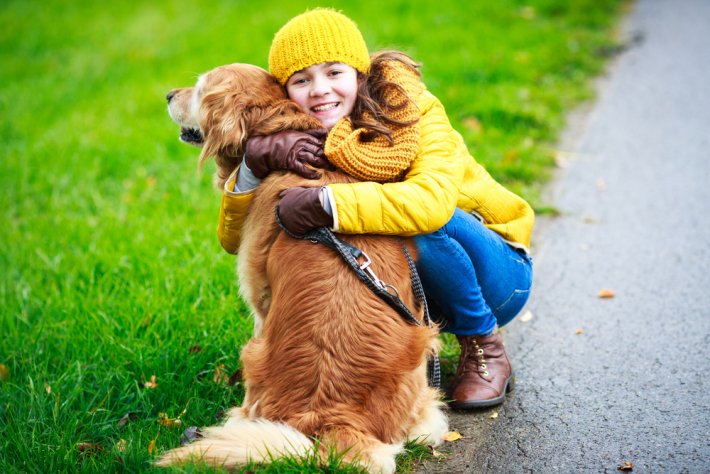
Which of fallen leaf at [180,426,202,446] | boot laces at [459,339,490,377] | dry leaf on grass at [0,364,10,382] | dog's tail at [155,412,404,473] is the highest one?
dog's tail at [155,412,404,473]

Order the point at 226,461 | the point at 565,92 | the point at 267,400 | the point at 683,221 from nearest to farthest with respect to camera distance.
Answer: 1. the point at 226,461
2. the point at 267,400
3. the point at 683,221
4. the point at 565,92

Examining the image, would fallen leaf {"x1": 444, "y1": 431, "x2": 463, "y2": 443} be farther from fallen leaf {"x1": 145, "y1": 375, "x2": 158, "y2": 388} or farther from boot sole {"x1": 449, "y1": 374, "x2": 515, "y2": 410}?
fallen leaf {"x1": 145, "y1": 375, "x2": 158, "y2": 388}

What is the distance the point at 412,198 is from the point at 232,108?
0.78 m

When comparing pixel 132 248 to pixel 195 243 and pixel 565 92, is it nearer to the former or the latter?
pixel 195 243

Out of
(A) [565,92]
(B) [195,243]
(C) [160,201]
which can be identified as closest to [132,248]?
(B) [195,243]

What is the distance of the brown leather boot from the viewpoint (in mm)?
2939

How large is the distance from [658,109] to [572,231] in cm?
221

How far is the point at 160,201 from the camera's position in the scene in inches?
211

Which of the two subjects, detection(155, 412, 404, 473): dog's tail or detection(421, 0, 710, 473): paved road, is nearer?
detection(155, 412, 404, 473): dog's tail

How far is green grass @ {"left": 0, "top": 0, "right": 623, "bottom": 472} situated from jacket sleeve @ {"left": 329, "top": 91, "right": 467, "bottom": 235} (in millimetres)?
841

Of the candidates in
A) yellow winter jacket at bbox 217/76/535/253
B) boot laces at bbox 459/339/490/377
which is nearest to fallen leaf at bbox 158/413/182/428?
yellow winter jacket at bbox 217/76/535/253

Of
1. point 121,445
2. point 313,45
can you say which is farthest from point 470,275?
point 121,445

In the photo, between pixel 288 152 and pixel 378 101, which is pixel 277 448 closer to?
pixel 288 152

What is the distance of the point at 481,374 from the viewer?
2975mm
